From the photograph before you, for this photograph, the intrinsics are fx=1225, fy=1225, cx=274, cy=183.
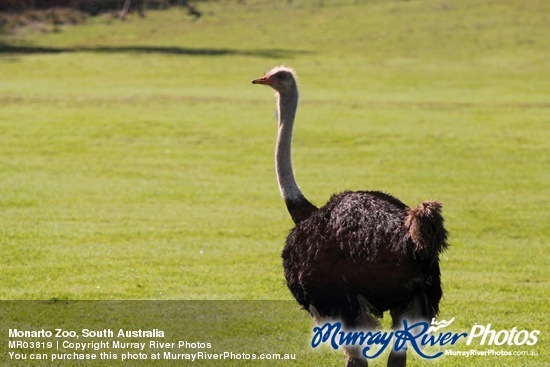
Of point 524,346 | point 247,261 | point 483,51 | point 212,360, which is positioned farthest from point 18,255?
point 483,51

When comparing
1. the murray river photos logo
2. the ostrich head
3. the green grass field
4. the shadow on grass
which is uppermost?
the ostrich head

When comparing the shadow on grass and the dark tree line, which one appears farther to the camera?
the dark tree line

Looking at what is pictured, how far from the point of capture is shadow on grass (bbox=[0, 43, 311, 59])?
46781mm

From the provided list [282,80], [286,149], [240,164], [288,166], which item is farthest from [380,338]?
[240,164]

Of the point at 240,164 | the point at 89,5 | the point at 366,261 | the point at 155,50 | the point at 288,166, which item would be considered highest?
the point at 288,166

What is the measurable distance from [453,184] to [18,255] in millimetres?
7680

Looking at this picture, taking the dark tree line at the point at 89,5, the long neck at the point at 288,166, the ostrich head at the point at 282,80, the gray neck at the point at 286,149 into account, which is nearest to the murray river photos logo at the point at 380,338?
the long neck at the point at 288,166

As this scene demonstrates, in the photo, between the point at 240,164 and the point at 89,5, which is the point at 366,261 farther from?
the point at 89,5

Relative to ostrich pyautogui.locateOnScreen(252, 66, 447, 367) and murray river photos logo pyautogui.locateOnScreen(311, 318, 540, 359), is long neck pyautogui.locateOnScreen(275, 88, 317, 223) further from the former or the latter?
murray river photos logo pyautogui.locateOnScreen(311, 318, 540, 359)

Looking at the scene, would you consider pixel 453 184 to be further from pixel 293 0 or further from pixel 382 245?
pixel 293 0

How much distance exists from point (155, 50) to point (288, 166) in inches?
1595

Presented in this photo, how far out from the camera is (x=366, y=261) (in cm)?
708

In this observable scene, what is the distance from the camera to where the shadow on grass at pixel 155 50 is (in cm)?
4678

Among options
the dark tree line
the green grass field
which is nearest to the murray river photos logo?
the green grass field
